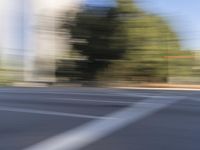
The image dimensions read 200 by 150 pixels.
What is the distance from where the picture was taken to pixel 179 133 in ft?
7.08

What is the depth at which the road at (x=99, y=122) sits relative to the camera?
1.99m

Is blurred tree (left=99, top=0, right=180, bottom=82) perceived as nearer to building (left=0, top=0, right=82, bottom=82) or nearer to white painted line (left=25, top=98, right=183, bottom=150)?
building (left=0, top=0, right=82, bottom=82)

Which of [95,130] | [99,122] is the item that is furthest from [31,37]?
[95,130]

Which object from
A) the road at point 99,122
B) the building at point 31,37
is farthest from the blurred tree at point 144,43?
the road at point 99,122

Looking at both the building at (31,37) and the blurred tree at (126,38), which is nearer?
the blurred tree at (126,38)

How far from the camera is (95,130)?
219 cm

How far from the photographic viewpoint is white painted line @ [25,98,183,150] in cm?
196

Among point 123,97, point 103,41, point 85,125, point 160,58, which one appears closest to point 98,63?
point 103,41

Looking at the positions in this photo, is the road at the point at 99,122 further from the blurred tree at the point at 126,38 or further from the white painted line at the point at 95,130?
the blurred tree at the point at 126,38

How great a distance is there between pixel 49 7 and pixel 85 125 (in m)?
13.8

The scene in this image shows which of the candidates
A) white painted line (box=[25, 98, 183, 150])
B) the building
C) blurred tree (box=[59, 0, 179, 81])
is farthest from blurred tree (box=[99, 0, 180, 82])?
white painted line (box=[25, 98, 183, 150])

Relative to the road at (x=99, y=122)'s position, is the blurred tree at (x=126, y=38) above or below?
above

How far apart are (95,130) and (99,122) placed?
0.17m

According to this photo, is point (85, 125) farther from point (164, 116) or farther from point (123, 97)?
point (123, 97)
